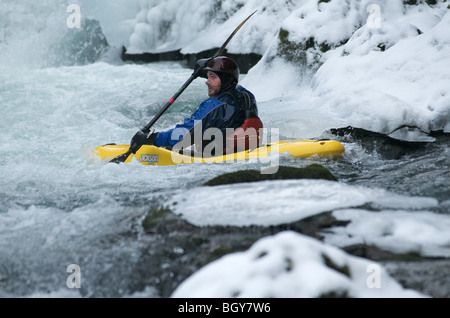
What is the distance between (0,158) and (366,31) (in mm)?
5456

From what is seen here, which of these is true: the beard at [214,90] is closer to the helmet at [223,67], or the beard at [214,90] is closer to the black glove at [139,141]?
the helmet at [223,67]

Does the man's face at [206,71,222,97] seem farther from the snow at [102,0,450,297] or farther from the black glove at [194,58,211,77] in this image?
the snow at [102,0,450,297]

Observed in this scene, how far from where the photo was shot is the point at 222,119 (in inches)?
176

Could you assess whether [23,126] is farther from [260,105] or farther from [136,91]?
[260,105]

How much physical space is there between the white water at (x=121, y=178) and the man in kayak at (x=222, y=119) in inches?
10.7

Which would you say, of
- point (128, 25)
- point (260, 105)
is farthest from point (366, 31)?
point (128, 25)

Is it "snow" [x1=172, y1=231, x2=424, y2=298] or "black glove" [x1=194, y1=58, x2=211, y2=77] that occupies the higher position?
"black glove" [x1=194, y1=58, x2=211, y2=77]

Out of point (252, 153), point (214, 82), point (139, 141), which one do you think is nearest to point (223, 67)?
point (214, 82)

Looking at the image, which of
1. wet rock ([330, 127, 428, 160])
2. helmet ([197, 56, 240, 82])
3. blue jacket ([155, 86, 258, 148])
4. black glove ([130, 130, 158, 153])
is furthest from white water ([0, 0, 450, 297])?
helmet ([197, 56, 240, 82])

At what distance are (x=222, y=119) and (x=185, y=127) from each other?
0.40m

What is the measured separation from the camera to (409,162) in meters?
4.57

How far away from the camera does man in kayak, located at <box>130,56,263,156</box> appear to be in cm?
445

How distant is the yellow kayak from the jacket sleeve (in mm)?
127

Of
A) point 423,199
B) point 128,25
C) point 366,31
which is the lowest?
point 423,199
